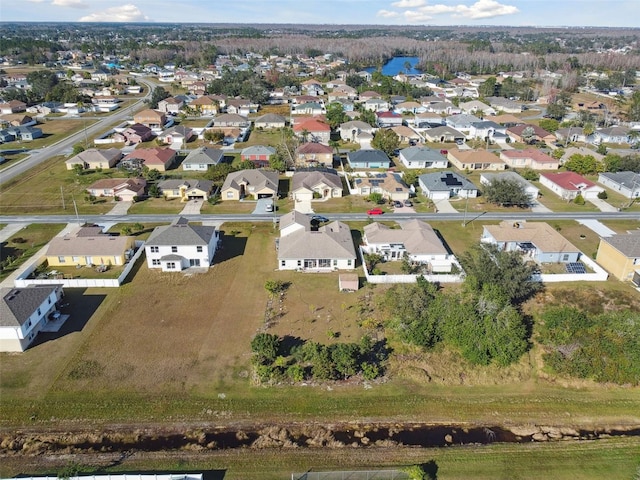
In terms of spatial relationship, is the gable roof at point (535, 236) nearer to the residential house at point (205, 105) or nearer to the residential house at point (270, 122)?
the residential house at point (270, 122)

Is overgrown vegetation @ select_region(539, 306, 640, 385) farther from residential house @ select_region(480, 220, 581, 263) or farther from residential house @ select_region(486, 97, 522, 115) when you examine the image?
residential house @ select_region(486, 97, 522, 115)

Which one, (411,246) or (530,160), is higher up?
(530,160)

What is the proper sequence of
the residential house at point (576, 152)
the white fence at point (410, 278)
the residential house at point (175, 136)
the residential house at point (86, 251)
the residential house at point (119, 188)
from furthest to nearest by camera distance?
the residential house at point (175, 136)
the residential house at point (576, 152)
the residential house at point (119, 188)
the residential house at point (86, 251)
the white fence at point (410, 278)

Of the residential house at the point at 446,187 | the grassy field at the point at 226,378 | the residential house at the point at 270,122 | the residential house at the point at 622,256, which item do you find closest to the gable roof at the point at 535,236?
the residential house at the point at 622,256

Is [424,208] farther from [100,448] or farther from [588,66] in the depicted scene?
[588,66]

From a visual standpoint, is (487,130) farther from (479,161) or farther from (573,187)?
(573,187)

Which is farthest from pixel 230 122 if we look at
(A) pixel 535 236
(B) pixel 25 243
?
(A) pixel 535 236
